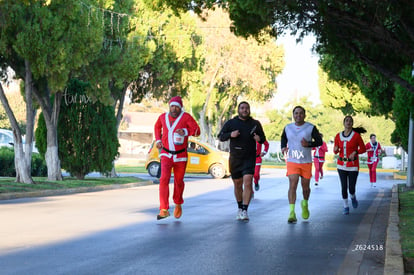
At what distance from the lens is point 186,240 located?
10.6 meters

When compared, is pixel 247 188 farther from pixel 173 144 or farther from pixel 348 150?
pixel 348 150

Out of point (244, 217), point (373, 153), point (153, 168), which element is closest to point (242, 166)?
point (244, 217)

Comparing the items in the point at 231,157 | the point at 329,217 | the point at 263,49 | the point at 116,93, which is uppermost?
the point at 263,49

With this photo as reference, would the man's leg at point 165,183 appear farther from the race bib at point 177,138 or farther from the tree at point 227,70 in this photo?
the tree at point 227,70

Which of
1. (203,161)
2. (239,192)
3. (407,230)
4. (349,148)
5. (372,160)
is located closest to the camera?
(407,230)

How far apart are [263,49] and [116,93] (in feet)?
73.3

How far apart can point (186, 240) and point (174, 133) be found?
112 inches

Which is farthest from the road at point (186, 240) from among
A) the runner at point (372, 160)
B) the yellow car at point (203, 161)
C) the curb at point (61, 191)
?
the yellow car at point (203, 161)

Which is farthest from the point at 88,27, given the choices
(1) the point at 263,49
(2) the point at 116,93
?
(1) the point at 263,49

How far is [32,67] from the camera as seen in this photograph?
71.5 feet

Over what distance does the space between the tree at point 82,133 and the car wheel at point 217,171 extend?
8255 millimetres

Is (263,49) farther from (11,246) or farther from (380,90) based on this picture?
(11,246)

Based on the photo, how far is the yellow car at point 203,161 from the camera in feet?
114

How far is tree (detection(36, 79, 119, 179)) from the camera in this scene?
87.0 ft
